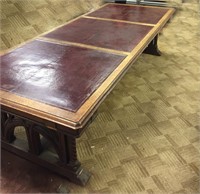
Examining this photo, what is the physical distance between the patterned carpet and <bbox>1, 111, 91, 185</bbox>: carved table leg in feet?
0.16

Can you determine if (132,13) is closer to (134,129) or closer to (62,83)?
(134,129)

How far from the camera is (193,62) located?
104 inches

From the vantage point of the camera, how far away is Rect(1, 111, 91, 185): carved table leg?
1.29 meters

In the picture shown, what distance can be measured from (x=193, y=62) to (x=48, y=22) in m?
1.58

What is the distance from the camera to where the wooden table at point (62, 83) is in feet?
3.56

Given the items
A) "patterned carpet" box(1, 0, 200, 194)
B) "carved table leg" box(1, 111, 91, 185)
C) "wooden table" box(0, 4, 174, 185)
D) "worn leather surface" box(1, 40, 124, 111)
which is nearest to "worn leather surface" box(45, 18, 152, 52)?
"wooden table" box(0, 4, 174, 185)

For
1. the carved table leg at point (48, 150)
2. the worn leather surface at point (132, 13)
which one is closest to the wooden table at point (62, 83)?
the carved table leg at point (48, 150)

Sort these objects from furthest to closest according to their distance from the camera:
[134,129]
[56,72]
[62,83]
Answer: [134,129], [56,72], [62,83]

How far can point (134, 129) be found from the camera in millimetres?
1720

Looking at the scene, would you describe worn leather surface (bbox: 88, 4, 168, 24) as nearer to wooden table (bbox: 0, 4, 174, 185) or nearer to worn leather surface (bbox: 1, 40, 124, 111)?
wooden table (bbox: 0, 4, 174, 185)

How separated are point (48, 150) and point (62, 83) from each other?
451mm

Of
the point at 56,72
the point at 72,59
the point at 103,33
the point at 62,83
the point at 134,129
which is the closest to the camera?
the point at 62,83

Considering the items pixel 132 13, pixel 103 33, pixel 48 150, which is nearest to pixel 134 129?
pixel 48 150

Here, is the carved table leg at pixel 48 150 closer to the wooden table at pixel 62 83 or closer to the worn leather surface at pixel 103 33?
the wooden table at pixel 62 83
